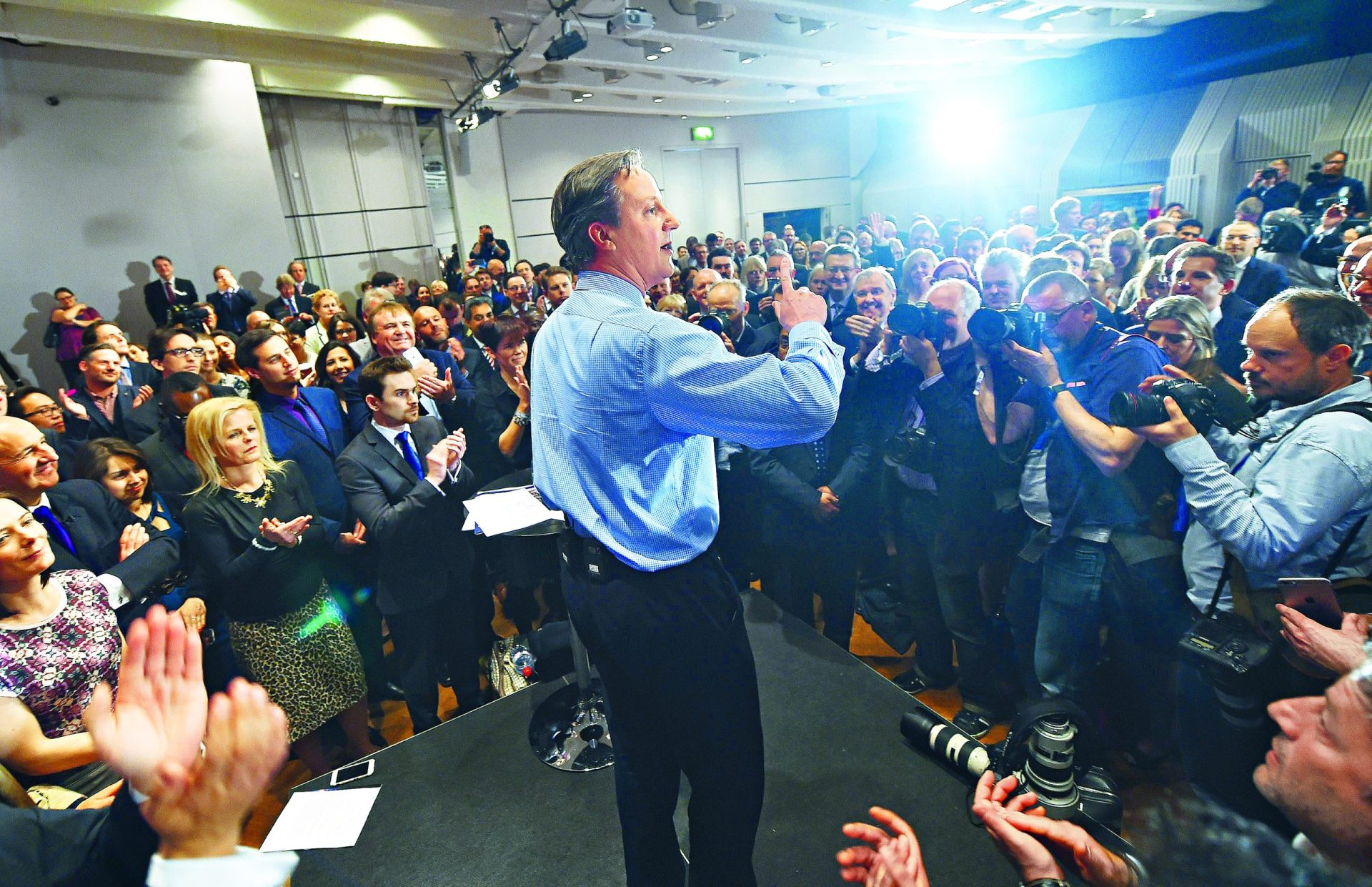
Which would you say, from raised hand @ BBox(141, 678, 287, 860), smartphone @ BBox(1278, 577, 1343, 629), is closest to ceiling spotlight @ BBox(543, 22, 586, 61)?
smartphone @ BBox(1278, 577, 1343, 629)

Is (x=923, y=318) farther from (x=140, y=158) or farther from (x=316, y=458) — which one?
(x=140, y=158)

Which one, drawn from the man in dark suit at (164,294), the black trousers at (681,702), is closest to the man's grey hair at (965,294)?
the black trousers at (681,702)

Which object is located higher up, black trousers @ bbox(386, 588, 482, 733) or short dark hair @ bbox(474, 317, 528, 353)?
short dark hair @ bbox(474, 317, 528, 353)

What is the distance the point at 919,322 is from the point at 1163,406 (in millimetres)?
844

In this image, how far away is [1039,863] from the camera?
0.96 metres

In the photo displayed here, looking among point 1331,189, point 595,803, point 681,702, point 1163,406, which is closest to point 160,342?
point 595,803

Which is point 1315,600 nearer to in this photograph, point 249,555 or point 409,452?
point 409,452

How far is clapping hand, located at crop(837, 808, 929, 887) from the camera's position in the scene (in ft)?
3.16

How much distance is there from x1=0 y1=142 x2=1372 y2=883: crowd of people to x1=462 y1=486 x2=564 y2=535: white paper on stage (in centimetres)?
37

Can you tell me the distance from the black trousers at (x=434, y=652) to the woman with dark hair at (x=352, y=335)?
7.11 ft

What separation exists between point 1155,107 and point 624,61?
8.98m

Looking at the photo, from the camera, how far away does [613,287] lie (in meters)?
1.32

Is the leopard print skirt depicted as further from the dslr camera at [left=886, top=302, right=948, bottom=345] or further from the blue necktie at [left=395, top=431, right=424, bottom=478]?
the dslr camera at [left=886, top=302, right=948, bottom=345]

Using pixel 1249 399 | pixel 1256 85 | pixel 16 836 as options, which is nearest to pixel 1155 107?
pixel 1256 85
